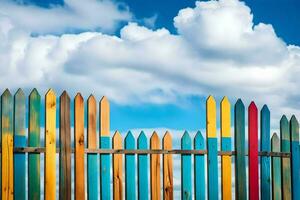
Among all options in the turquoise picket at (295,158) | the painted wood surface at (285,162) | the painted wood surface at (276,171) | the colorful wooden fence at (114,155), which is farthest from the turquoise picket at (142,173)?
the turquoise picket at (295,158)

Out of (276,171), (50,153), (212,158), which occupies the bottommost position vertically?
(276,171)

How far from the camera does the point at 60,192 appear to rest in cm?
881

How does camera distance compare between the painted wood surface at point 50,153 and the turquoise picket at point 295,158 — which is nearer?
the painted wood surface at point 50,153

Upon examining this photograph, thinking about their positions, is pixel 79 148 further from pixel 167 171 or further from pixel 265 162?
pixel 265 162

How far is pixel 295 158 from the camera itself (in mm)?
10695

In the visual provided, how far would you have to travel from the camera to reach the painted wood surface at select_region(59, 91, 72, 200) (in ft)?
28.8

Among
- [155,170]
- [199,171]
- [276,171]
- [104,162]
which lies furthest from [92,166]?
[276,171]

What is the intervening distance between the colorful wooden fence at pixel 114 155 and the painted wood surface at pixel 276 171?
0.18 metres

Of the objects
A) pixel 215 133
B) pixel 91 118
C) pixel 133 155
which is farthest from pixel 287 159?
pixel 91 118

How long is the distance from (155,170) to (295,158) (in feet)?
9.27

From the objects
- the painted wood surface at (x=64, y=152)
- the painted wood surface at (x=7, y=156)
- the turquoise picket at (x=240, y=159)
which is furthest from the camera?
the turquoise picket at (x=240, y=159)

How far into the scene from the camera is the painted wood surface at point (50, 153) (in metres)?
8.70

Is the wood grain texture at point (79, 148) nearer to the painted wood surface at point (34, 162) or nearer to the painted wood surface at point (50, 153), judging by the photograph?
the painted wood surface at point (50, 153)

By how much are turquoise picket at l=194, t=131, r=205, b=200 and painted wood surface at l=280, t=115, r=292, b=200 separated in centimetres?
179
